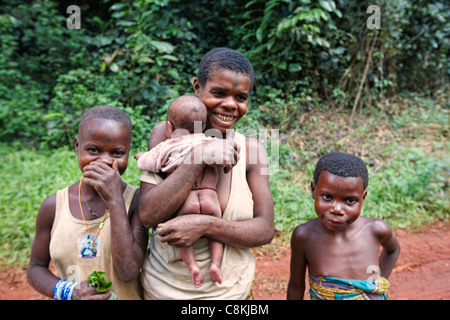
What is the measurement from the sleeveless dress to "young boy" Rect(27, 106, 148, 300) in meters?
0.08

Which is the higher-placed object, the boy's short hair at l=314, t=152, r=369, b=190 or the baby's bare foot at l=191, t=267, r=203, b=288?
the boy's short hair at l=314, t=152, r=369, b=190

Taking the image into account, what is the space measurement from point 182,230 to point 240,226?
0.27 m

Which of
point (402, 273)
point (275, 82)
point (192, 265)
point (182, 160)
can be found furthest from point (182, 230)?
point (275, 82)

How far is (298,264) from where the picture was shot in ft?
6.70

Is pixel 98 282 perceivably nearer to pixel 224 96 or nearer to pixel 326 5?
pixel 224 96

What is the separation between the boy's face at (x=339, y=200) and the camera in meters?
1.84

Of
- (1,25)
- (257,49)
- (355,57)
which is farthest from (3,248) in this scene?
(355,57)

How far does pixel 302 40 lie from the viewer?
5867 millimetres

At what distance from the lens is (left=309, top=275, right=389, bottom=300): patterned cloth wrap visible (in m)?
1.83

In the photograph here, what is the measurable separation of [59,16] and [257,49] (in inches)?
173

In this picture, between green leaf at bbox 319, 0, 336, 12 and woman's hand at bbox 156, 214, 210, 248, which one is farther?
green leaf at bbox 319, 0, 336, 12

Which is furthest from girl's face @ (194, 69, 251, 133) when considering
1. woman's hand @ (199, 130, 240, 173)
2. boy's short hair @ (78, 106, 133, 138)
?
boy's short hair @ (78, 106, 133, 138)

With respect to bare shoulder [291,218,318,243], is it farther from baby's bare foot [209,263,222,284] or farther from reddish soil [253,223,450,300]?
reddish soil [253,223,450,300]

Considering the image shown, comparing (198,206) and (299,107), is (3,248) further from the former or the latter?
(299,107)
